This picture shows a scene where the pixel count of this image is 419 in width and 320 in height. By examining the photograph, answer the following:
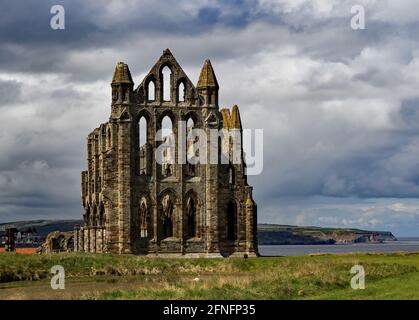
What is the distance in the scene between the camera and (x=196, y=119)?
80312 mm

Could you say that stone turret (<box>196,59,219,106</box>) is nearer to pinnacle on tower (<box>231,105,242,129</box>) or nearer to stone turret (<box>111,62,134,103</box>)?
pinnacle on tower (<box>231,105,242,129</box>)

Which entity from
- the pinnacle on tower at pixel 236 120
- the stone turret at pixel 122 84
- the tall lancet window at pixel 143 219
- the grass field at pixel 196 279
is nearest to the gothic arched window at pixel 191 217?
the tall lancet window at pixel 143 219

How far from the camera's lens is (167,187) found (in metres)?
79.4

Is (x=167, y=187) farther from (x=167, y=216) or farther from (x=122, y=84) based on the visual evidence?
(x=122, y=84)

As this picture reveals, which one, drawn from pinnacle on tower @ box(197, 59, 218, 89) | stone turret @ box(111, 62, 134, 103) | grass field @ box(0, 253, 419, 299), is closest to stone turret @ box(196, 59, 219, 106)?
pinnacle on tower @ box(197, 59, 218, 89)

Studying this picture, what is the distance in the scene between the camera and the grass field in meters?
36.4

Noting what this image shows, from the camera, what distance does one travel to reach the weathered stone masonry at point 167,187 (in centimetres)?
7756

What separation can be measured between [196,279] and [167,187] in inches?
1226

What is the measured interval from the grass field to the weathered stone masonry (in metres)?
12.0

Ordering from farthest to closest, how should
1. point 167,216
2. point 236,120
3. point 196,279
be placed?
1. point 236,120
2. point 167,216
3. point 196,279

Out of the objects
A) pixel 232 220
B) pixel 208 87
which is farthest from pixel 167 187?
pixel 208 87

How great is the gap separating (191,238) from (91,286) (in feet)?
104
